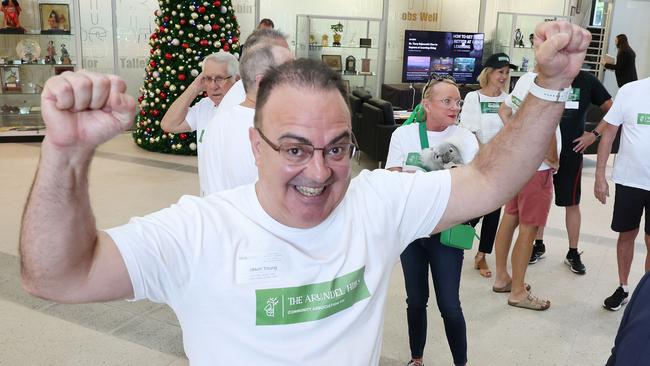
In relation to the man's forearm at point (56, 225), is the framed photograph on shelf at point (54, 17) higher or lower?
higher

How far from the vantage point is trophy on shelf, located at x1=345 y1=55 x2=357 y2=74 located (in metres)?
10.5

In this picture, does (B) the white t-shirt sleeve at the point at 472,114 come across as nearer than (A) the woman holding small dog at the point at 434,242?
No

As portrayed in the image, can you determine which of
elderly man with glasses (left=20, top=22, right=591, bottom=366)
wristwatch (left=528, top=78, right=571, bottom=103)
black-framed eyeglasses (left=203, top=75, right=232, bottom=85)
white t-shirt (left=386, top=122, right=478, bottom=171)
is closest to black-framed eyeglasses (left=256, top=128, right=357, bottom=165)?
elderly man with glasses (left=20, top=22, right=591, bottom=366)

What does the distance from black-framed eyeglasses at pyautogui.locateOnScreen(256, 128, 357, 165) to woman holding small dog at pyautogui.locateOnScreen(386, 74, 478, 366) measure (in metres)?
Answer: 1.47

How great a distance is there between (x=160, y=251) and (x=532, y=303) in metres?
3.26

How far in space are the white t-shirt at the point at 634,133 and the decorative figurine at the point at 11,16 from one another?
329 inches

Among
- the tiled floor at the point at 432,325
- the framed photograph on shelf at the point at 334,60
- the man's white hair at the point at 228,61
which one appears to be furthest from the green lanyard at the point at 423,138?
the framed photograph on shelf at the point at 334,60

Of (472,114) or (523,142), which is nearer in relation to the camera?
(523,142)

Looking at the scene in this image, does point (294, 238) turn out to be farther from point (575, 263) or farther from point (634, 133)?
point (575, 263)

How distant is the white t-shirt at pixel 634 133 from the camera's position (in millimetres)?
3531

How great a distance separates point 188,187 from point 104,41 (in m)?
4.62

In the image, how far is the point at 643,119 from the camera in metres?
3.53

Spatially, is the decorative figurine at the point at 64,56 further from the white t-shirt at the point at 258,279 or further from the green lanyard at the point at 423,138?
the white t-shirt at the point at 258,279

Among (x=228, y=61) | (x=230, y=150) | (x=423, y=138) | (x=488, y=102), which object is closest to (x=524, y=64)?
(x=488, y=102)
